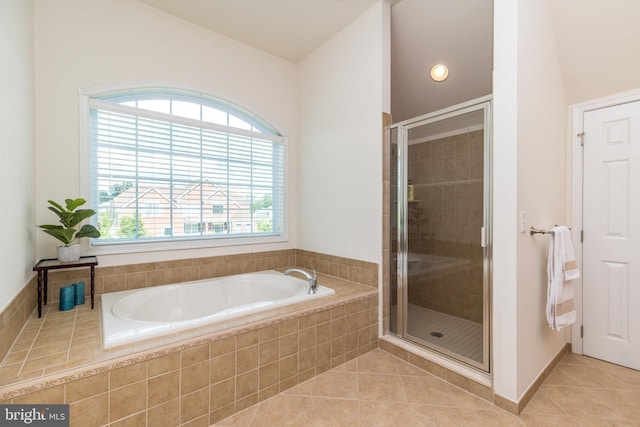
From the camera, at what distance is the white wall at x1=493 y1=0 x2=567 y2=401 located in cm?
157

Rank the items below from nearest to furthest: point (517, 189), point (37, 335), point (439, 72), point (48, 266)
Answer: point (37, 335) → point (517, 189) → point (48, 266) → point (439, 72)

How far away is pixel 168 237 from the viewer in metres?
2.47

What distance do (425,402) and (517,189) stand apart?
1364 millimetres

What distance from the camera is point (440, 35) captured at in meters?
2.38

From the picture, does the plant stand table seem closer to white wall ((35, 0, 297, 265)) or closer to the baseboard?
white wall ((35, 0, 297, 265))

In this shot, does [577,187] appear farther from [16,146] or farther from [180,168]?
[16,146]

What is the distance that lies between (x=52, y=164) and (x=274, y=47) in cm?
219

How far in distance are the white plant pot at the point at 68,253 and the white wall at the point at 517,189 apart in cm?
268

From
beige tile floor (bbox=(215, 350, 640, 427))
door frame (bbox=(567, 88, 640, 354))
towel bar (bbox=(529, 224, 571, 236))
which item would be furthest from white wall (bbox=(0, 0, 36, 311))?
door frame (bbox=(567, 88, 640, 354))

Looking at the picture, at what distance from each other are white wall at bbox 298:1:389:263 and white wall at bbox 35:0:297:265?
65 centimetres

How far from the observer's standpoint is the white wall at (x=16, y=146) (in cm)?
132

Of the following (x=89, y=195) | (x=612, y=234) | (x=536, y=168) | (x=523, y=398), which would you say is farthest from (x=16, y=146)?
(x=612, y=234)

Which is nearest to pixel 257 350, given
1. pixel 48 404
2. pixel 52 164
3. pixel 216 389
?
pixel 216 389

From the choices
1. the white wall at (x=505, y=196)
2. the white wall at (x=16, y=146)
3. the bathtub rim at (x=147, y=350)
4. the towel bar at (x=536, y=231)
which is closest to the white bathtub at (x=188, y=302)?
the bathtub rim at (x=147, y=350)
